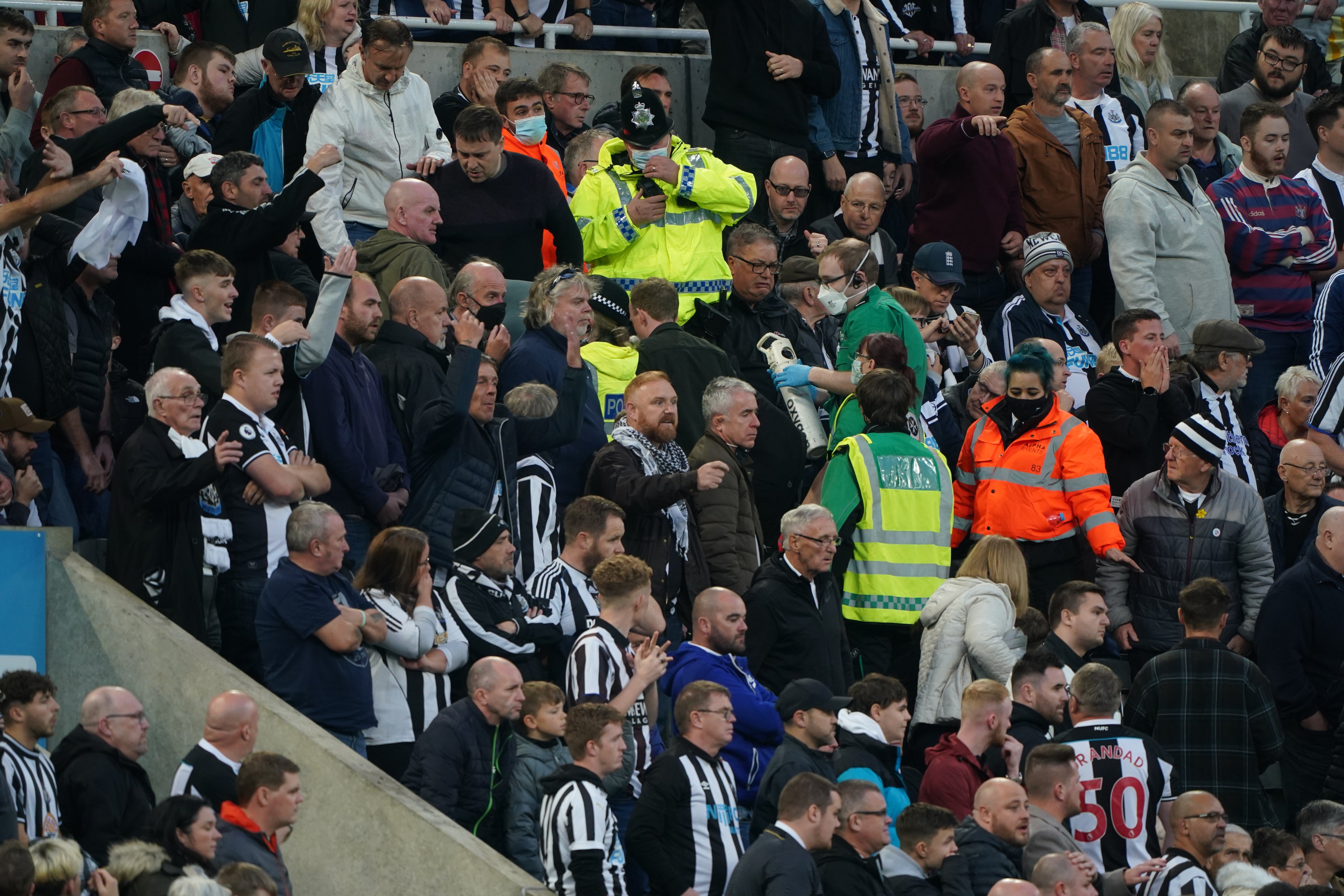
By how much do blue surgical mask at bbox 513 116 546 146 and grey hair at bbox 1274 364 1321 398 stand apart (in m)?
4.46

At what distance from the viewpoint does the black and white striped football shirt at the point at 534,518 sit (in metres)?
9.41

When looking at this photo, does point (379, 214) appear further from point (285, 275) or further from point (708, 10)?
point (708, 10)

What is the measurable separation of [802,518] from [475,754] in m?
2.08

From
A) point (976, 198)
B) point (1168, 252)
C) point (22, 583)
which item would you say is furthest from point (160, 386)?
point (1168, 252)

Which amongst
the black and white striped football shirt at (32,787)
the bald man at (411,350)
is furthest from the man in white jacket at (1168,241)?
the black and white striped football shirt at (32,787)

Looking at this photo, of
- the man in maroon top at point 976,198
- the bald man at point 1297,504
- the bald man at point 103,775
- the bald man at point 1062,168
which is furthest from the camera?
the bald man at point 1062,168

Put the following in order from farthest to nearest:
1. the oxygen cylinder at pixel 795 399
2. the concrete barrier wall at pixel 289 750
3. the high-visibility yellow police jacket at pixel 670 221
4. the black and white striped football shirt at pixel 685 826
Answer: the high-visibility yellow police jacket at pixel 670 221
the oxygen cylinder at pixel 795 399
the black and white striped football shirt at pixel 685 826
the concrete barrier wall at pixel 289 750

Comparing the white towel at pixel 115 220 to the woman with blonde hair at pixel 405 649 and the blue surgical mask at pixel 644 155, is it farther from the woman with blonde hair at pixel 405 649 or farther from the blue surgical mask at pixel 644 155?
the blue surgical mask at pixel 644 155

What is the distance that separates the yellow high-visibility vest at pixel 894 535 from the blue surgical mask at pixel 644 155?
2.28 m

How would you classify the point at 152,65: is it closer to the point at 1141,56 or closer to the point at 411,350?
the point at 411,350

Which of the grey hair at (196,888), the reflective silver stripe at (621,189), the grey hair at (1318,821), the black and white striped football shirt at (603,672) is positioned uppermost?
the reflective silver stripe at (621,189)

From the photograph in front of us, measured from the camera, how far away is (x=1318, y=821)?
30.3 ft

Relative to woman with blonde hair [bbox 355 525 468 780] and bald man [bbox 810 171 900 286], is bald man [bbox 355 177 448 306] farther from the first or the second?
bald man [bbox 810 171 900 286]

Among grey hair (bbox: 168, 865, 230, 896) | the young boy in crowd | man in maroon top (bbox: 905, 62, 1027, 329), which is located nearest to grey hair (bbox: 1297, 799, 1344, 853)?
the young boy in crowd
